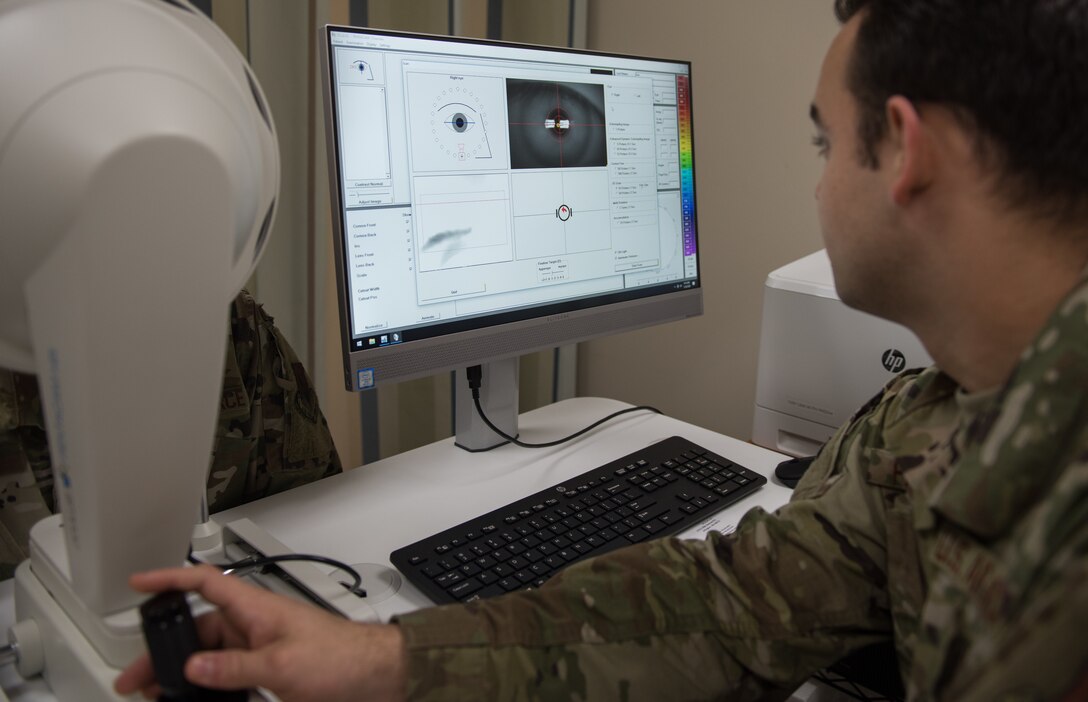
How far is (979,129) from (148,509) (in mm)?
616

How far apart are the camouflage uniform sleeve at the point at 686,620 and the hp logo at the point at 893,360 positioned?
1.42 ft

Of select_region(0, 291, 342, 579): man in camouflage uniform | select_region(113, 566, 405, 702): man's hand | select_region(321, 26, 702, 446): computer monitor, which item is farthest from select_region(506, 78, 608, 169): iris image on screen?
select_region(113, 566, 405, 702): man's hand

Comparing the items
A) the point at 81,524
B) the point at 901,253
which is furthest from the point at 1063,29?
the point at 81,524

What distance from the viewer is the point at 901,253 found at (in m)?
0.67

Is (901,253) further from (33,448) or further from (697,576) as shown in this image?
(33,448)

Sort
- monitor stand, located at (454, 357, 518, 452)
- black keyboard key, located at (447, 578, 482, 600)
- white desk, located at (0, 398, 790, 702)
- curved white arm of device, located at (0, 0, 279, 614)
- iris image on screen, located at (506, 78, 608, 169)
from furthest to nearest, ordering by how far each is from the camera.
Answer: monitor stand, located at (454, 357, 518, 452) < iris image on screen, located at (506, 78, 608, 169) < white desk, located at (0, 398, 790, 702) < black keyboard key, located at (447, 578, 482, 600) < curved white arm of device, located at (0, 0, 279, 614)

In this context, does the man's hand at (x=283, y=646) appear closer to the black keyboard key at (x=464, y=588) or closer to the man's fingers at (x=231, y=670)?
the man's fingers at (x=231, y=670)

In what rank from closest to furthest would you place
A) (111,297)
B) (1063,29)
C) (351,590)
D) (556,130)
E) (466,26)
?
(111,297) < (1063,29) < (351,590) < (556,130) < (466,26)

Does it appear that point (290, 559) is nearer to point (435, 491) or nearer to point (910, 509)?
point (435, 491)

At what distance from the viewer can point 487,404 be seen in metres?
1.19

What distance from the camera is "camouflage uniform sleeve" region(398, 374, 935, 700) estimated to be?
66 centimetres

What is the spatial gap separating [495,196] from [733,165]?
0.90 meters

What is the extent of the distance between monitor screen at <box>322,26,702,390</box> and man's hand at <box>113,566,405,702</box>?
0.36 meters

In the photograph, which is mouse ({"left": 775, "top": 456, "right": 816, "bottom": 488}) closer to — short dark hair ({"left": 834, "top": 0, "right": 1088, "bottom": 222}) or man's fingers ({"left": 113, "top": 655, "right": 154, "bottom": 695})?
short dark hair ({"left": 834, "top": 0, "right": 1088, "bottom": 222})
